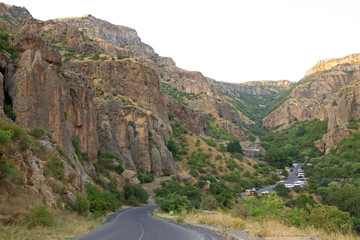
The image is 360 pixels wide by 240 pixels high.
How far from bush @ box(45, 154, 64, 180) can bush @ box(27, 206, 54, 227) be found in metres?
5.97

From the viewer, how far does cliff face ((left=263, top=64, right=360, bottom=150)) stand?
9556 cm

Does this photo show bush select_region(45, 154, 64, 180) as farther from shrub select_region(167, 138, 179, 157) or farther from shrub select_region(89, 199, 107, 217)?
shrub select_region(167, 138, 179, 157)

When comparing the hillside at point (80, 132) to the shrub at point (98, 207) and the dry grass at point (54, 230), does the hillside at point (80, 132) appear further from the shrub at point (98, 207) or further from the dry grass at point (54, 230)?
the dry grass at point (54, 230)

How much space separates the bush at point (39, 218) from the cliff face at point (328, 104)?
95.6 meters

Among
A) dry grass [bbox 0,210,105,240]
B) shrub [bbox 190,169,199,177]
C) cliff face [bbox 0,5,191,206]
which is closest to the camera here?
dry grass [bbox 0,210,105,240]

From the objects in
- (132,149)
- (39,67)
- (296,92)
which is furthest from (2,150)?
(296,92)

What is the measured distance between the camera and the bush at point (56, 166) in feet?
57.8

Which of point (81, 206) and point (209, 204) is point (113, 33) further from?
point (81, 206)

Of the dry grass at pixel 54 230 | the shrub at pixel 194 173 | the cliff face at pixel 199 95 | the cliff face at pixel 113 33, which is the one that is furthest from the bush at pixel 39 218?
the cliff face at pixel 113 33

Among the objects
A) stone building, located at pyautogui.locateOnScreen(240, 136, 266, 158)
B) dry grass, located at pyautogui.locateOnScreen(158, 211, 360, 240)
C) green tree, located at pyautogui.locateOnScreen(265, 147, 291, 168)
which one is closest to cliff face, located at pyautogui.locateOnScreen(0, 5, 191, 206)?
dry grass, located at pyautogui.locateOnScreen(158, 211, 360, 240)

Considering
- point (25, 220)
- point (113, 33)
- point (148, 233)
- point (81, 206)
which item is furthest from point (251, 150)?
point (113, 33)

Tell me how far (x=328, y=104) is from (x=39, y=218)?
123788 mm

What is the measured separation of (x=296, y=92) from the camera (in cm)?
17888

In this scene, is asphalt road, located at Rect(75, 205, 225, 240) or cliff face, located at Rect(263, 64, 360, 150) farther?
cliff face, located at Rect(263, 64, 360, 150)
